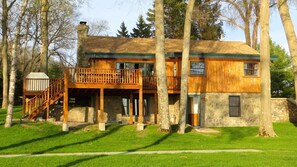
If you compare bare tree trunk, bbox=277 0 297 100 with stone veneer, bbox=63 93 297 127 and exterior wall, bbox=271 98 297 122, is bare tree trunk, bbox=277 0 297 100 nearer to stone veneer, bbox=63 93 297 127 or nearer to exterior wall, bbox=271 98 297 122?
stone veneer, bbox=63 93 297 127

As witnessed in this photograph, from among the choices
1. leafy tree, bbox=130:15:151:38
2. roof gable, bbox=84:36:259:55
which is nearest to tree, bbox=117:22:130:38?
leafy tree, bbox=130:15:151:38

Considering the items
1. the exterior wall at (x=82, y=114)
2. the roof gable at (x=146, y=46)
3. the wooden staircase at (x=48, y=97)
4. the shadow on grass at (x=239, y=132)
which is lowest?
the shadow on grass at (x=239, y=132)

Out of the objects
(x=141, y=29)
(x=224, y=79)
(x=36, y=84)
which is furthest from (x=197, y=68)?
(x=141, y=29)

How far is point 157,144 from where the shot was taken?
19703mm

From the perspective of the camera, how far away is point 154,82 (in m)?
27.2

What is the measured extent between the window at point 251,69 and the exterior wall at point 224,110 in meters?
1.51

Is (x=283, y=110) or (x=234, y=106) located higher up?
(x=234, y=106)

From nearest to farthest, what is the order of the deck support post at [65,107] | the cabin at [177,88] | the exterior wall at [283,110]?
the deck support post at [65,107], the cabin at [177,88], the exterior wall at [283,110]

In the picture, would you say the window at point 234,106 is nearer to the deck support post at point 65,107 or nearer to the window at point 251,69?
the window at point 251,69

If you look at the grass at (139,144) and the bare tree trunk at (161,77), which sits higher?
the bare tree trunk at (161,77)

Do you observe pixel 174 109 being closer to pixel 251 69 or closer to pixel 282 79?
pixel 251 69

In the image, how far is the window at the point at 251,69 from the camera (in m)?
30.0

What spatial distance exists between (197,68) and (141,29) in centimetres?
3169

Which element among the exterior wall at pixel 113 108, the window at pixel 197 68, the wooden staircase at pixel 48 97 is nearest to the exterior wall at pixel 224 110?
the window at pixel 197 68
